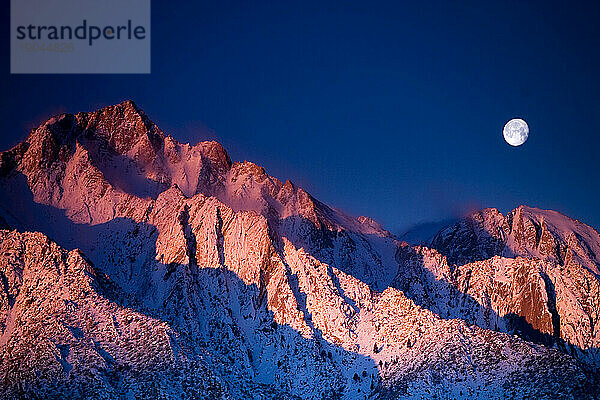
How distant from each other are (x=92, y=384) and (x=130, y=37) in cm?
7885

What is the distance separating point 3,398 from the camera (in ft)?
635

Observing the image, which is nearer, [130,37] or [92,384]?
[130,37]

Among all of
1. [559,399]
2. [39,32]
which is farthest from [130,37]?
[559,399]

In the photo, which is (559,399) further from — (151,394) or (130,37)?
(130,37)

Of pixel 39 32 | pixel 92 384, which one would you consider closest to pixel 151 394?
pixel 92 384

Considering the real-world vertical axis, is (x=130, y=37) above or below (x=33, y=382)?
above

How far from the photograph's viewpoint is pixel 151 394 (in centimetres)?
19988

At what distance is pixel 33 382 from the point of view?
197375 mm

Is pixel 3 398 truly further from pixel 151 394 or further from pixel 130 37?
pixel 130 37

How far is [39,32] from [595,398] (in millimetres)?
128991

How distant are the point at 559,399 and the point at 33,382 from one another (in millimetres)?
107439

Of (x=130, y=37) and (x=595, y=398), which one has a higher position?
(x=130, y=37)

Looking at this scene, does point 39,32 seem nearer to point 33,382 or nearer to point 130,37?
point 130,37

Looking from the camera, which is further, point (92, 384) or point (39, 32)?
point (92, 384)
